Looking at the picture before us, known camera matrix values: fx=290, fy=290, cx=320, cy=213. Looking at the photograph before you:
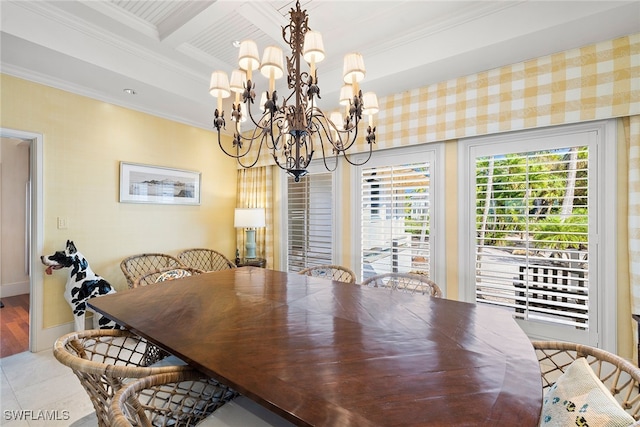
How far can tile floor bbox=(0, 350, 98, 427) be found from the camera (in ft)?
6.29

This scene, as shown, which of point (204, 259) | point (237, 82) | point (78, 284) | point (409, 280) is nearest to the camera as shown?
point (237, 82)

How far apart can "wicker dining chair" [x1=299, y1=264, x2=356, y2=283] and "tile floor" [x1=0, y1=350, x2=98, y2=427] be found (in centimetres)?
178

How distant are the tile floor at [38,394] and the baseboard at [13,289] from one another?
2676 mm

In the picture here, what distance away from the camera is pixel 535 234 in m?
2.40

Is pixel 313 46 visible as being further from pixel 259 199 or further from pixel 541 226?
pixel 259 199

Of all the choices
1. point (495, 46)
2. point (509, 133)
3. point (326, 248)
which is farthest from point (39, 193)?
point (509, 133)

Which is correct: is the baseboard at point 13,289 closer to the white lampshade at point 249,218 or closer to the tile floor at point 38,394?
the tile floor at point 38,394

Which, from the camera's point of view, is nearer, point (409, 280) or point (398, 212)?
point (409, 280)

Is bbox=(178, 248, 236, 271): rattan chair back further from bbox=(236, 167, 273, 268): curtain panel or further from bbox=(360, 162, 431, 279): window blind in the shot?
bbox=(360, 162, 431, 279): window blind

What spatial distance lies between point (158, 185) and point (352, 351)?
11.4 feet

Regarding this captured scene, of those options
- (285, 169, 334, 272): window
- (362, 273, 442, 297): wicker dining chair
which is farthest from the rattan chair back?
(362, 273, 442, 297): wicker dining chair

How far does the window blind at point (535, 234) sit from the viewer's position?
227 cm

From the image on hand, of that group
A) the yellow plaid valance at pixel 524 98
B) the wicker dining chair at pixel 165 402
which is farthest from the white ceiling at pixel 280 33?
the wicker dining chair at pixel 165 402

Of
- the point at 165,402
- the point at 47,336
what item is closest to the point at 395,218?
the point at 165,402
